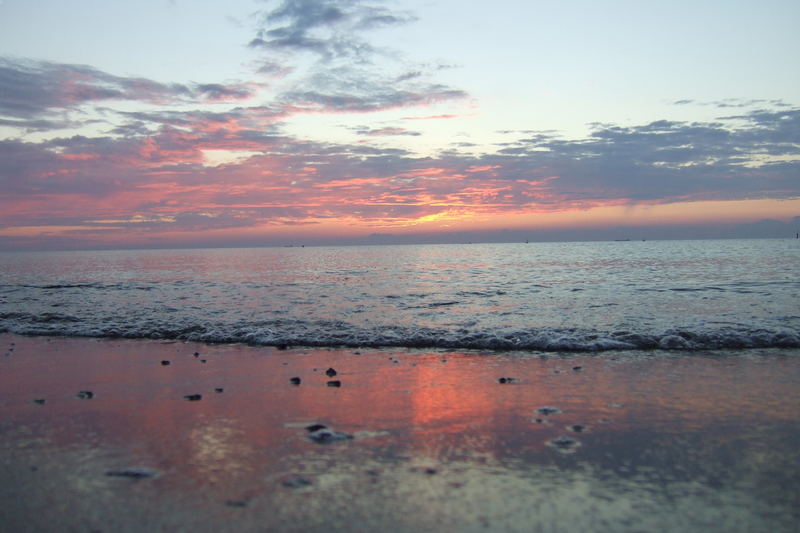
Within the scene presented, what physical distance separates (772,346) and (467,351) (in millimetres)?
7678

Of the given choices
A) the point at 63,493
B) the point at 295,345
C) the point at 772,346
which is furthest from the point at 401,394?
the point at 772,346

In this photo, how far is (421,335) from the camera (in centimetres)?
1531

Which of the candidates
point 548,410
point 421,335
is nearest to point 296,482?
point 548,410

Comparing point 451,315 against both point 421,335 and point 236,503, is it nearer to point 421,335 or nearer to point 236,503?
point 421,335

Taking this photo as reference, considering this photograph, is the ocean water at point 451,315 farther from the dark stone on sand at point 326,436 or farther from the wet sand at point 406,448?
the dark stone on sand at point 326,436

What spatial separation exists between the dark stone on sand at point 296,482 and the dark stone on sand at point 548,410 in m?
3.91

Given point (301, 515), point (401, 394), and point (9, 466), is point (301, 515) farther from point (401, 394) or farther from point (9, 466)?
point (401, 394)

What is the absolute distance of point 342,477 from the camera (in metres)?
5.41

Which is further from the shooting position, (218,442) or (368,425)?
(368,425)

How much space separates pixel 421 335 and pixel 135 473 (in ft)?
34.0

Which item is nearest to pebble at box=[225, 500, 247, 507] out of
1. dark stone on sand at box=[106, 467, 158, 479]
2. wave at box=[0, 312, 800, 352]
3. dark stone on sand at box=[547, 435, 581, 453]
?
dark stone on sand at box=[106, 467, 158, 479]

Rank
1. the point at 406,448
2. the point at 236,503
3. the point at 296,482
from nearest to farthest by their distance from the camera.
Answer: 1. the point at 236,503
2. the point at 296,482
3. the point at 406,448

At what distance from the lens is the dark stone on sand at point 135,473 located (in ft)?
18.0

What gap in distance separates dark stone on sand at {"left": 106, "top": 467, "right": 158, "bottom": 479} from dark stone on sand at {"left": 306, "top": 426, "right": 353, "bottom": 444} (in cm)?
190
